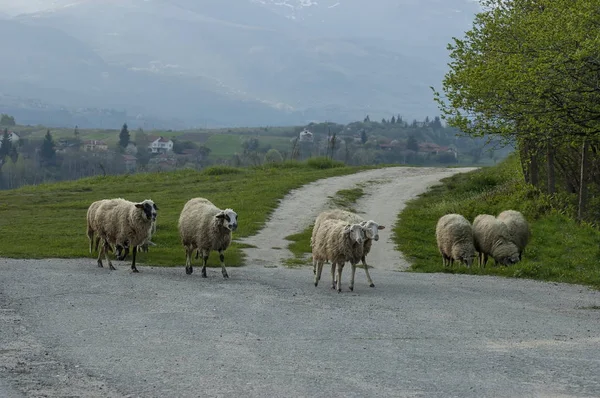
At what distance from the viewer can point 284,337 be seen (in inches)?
595

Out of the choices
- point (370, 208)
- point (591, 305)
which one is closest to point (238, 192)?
point (370, 208)

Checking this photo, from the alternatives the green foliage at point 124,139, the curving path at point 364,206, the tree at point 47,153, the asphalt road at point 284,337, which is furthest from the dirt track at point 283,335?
the green foliage at point 124,139

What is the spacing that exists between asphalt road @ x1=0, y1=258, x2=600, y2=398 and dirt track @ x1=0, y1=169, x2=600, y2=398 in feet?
0.13

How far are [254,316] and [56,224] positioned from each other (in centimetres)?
1959

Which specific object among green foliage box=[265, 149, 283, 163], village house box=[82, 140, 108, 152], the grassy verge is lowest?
village house box=[82, 140, 108, 152]

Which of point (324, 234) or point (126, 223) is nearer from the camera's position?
point (324, 234)

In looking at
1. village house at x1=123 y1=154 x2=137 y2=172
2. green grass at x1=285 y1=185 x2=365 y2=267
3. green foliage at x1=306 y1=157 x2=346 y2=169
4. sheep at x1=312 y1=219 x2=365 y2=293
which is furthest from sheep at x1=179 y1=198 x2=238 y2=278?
village house at x1=123 y1=154 x2=137 y2=172

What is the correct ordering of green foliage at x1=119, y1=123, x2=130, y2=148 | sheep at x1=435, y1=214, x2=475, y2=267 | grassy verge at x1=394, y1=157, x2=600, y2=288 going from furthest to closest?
green foliage at x1=119, y1=123, x2=130, y2=148
sheep at x1=435, y1=214, x2=475, y2=267
grassy verge at x1=394, y1=157, x2=600, y2=288

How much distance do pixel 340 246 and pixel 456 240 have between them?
753 cm

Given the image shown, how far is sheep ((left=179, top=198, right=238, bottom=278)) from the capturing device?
900 inches

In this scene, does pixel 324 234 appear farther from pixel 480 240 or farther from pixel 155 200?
pixel 155 200

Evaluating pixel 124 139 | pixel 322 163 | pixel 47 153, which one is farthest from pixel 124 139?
pixel 322 163

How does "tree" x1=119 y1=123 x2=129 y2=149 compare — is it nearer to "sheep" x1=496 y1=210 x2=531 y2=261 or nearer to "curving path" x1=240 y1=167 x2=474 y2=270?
"curving path" x1=240 y1=167 x2=474 y2=270

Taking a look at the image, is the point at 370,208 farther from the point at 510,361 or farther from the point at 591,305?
the point at 510,361
